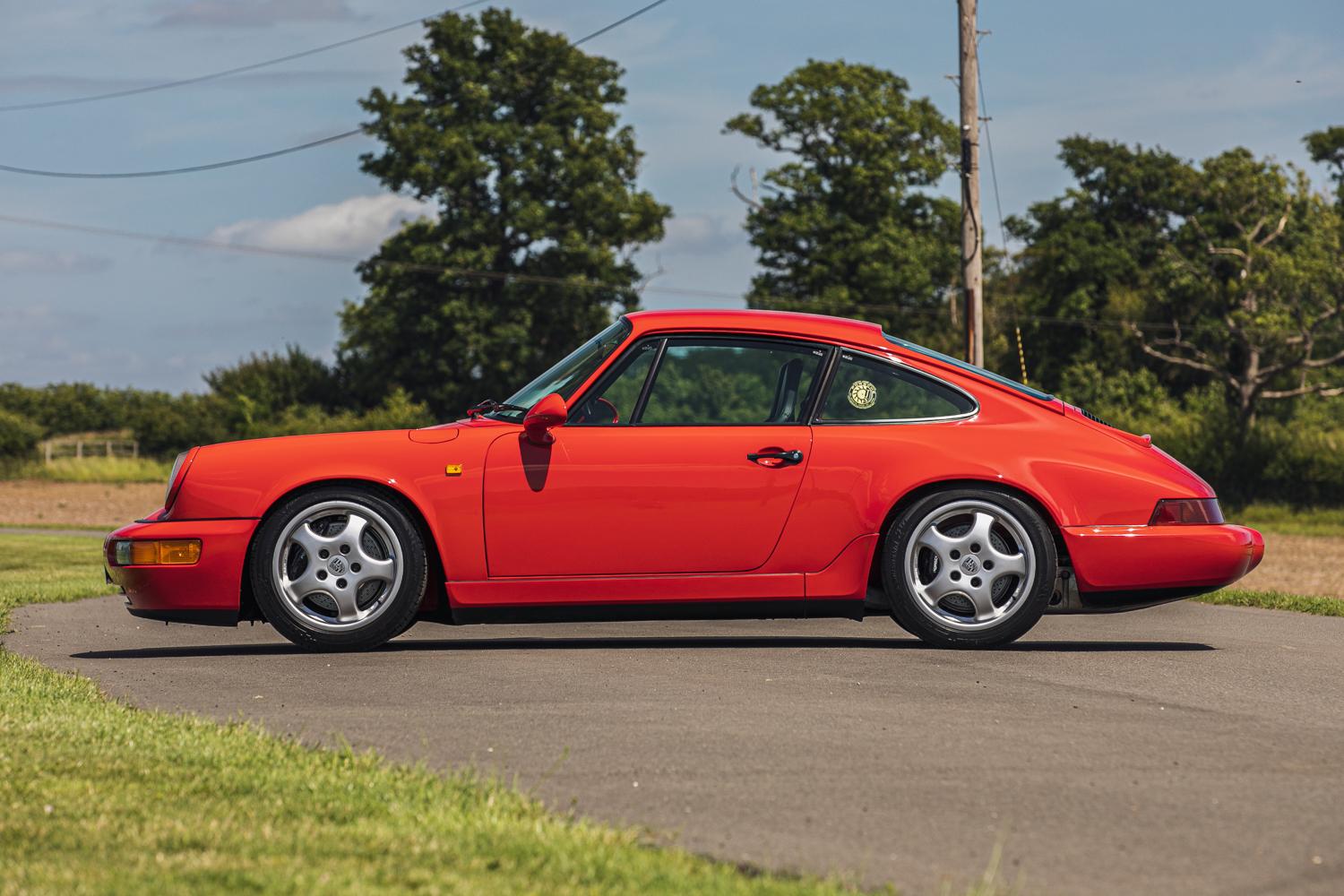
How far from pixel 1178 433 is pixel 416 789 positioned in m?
38.1

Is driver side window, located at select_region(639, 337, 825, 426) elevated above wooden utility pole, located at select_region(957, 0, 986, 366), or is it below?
below

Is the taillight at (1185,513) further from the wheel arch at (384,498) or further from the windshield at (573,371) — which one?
the wheel arch at (384,498)

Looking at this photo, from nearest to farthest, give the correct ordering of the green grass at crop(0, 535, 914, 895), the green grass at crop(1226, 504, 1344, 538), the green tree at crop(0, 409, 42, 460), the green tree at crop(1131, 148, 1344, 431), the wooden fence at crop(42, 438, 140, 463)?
the green grass at crop(0, 535, 914, 895) → the green grass at crop(1226, 504, 1344, 538) → the green tree at crop(1131, 148, 1344, 431) → the green tree at crop(0, 409, 42, 460) → the wooden fence at crop(42, 438, 140, 463)

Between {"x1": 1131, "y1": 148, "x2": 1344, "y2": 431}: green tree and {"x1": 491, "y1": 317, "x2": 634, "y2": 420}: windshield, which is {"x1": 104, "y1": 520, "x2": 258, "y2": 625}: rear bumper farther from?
{"x1": 1131, "y1": 148, "x2": 1344, "y2": 431}: green tree

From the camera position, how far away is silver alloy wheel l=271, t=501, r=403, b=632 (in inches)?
305

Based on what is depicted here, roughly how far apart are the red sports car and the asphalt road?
0.27m

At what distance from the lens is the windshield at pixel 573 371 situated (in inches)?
316

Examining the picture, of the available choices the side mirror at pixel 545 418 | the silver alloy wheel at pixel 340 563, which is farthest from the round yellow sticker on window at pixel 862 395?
the silver alloy wheel at pixel 340 563

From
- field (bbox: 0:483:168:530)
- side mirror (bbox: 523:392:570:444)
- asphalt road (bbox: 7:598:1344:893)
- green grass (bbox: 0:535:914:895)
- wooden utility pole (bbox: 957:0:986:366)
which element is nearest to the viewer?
green grass (bbox: 0:535:914:895)

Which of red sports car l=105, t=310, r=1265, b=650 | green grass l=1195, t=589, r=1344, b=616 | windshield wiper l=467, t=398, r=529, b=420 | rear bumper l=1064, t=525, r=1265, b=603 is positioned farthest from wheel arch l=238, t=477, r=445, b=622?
green grass l=1195, t=589, r=1344, b=616

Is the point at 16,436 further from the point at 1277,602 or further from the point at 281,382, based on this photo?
the point at 1277,602

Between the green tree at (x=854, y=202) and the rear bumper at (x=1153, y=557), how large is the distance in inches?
2083

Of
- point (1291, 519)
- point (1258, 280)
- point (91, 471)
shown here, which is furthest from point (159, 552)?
point (91, 471)

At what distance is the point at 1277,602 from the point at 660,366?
5.77 meters
